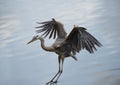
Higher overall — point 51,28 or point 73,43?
point 51,28

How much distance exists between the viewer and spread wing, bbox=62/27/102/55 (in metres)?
2.11

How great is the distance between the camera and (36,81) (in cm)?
252

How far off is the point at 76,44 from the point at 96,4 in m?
1.77

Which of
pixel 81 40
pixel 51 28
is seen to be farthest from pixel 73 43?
pixel 51 28

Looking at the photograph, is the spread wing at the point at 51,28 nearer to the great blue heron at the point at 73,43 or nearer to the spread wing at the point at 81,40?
the great blue heron at the point at 73,43

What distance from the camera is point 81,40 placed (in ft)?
7.00

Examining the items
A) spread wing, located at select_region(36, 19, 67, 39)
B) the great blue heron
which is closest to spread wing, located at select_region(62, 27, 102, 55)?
the great blue heron

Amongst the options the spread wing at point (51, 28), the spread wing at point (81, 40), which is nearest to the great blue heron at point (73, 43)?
the spread wing at point (81, 40)

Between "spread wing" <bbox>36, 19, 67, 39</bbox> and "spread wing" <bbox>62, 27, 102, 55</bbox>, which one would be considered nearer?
"spread wing" <bbox>62, 27, 102, 55</bbox>

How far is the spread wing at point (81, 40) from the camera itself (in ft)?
6.92

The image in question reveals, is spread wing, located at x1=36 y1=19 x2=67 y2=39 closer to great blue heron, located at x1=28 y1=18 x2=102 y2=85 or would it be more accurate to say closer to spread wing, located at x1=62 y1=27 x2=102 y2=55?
great blue heron, located at x1=28 y1=18 x2=102 y2=85

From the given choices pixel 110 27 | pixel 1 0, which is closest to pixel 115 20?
pixel 110 27

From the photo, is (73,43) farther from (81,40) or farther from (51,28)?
(51,28)

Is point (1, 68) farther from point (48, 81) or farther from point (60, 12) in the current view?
point (60, 12)
